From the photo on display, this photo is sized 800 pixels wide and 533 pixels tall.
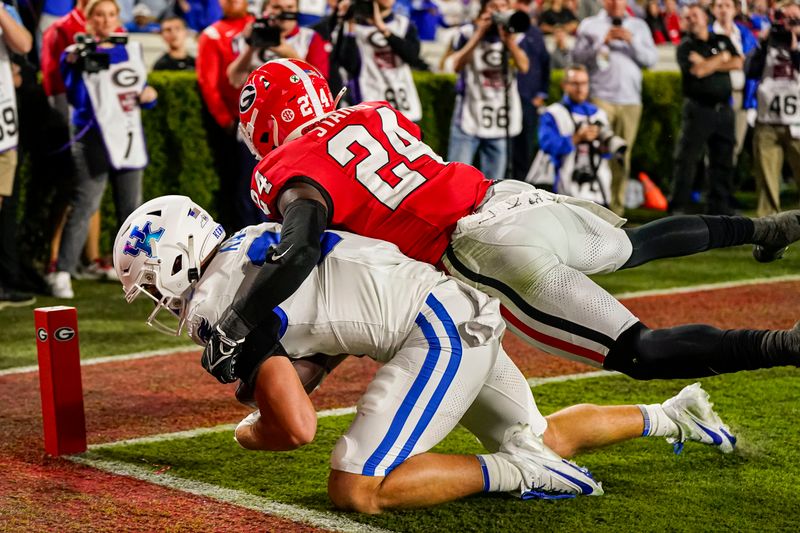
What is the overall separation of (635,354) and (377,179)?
90 centimetres

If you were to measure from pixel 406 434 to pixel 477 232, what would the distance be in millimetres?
684

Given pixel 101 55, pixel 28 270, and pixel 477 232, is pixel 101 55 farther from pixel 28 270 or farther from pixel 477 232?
pixel 477 232

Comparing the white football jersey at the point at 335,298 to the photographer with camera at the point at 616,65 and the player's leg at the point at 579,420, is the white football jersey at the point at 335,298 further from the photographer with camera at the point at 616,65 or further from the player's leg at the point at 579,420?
the photographer with camera at the point at 616,65

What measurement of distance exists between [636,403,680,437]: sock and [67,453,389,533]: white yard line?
108 cm

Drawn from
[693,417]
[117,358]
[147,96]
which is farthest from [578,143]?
[693,417]

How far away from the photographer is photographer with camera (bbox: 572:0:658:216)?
1019cm

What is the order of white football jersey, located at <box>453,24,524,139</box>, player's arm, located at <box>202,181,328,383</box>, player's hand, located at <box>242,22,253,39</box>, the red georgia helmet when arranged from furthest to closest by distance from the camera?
white football jersey, located at <box>453,24,524,139</box> < player's hand, located at <box>242,22,253,39</box> < the red georgia helmet < player's arm, located at <box>202,181,328,383</box>

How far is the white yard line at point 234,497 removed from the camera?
135 inches

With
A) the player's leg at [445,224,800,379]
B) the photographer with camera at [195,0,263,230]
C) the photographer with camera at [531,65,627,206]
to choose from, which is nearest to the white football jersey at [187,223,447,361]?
the player's leg at [445,224,800,379]

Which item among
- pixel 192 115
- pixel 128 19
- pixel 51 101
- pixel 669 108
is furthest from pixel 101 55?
Result: pixel 669 108

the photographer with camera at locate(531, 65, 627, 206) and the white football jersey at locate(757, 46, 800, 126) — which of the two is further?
the white football jersey at locate(757, 46, 800, 126)

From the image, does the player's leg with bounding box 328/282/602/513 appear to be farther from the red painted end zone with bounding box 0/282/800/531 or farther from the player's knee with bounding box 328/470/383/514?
the red painted end zone with bounding box 0/282/800/531

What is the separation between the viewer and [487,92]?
9211 mm

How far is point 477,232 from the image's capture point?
12.3 feet
